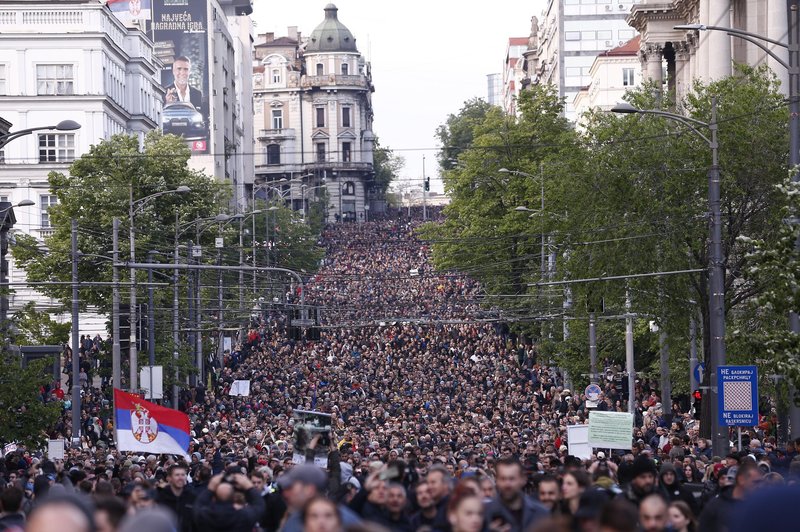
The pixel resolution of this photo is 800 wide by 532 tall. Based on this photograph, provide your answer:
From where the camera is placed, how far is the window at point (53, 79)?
8888 centimetres

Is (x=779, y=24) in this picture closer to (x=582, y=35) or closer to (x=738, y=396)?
(x=738, y=396)

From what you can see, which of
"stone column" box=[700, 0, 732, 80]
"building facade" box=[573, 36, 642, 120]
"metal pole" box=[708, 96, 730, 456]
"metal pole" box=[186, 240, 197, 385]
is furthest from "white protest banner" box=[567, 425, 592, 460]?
"building facade" box=[573, 36, 642, 120]

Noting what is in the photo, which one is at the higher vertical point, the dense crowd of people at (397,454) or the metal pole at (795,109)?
the metal pole at (795,109)

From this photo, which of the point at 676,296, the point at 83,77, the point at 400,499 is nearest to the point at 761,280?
the point at 676,296

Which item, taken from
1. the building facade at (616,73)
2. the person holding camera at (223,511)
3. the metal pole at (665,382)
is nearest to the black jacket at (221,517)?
the person holding camera at (223,511)

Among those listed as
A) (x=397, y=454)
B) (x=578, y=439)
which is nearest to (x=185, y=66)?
(x=578, y=439)

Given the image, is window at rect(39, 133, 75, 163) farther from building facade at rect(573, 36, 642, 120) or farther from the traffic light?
the traffic light

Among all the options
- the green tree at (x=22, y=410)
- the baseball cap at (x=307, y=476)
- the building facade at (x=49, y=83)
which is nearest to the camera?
the baseball cap at (x=307, y=476)

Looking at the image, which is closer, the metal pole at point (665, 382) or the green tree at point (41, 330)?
the metal pole at point (665, 382)

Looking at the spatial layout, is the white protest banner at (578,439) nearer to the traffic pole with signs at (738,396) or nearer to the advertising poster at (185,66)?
the traffic pole with signs at (738,396)

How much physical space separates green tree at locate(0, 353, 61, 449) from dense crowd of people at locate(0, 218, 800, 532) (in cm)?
86

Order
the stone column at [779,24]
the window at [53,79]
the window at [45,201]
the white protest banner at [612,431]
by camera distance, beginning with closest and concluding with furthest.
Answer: the white protest banner at [612,431]
the stone column at [779,24]
the window at [45,201]
the window at [53,79]

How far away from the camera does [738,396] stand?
2759 cm

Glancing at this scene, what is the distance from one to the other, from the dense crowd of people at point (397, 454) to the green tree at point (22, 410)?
0.86 metres
